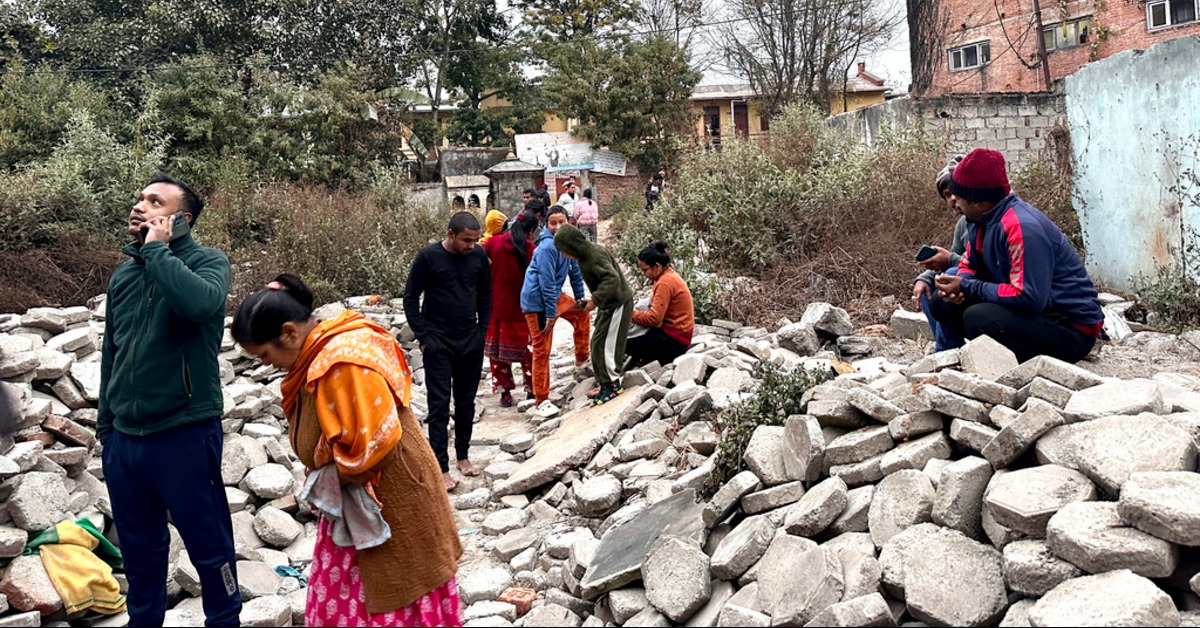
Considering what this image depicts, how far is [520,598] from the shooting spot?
4262 mm

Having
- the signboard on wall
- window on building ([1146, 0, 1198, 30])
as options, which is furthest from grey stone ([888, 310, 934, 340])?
the signboard on wall

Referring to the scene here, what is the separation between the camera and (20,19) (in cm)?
1808

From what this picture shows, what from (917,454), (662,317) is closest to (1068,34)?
(662,317)

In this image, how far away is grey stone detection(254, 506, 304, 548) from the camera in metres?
5.20

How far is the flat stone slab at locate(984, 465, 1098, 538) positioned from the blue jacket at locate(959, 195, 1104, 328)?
1501mm

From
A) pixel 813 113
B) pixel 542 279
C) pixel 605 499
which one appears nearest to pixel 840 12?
pixel 813 113

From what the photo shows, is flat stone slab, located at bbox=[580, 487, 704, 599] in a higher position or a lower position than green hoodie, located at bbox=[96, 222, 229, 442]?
lower

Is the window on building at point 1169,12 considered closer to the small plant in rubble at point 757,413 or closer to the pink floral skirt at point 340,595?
the small plant in rubble at point 757,413

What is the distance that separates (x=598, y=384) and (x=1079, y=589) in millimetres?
5113

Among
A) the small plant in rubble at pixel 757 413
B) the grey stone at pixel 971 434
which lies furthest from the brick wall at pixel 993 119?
the grey stone at pixel 971 434

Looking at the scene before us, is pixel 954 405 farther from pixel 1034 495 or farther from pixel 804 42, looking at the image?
pixel 804 42

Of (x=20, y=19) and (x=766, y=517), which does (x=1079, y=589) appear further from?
(x=20, y=19)

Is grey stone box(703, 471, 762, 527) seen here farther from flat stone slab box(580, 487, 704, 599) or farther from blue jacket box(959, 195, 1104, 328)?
blue jacket box(959, 195, 1104, 328)

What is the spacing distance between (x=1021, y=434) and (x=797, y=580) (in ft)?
3.38
